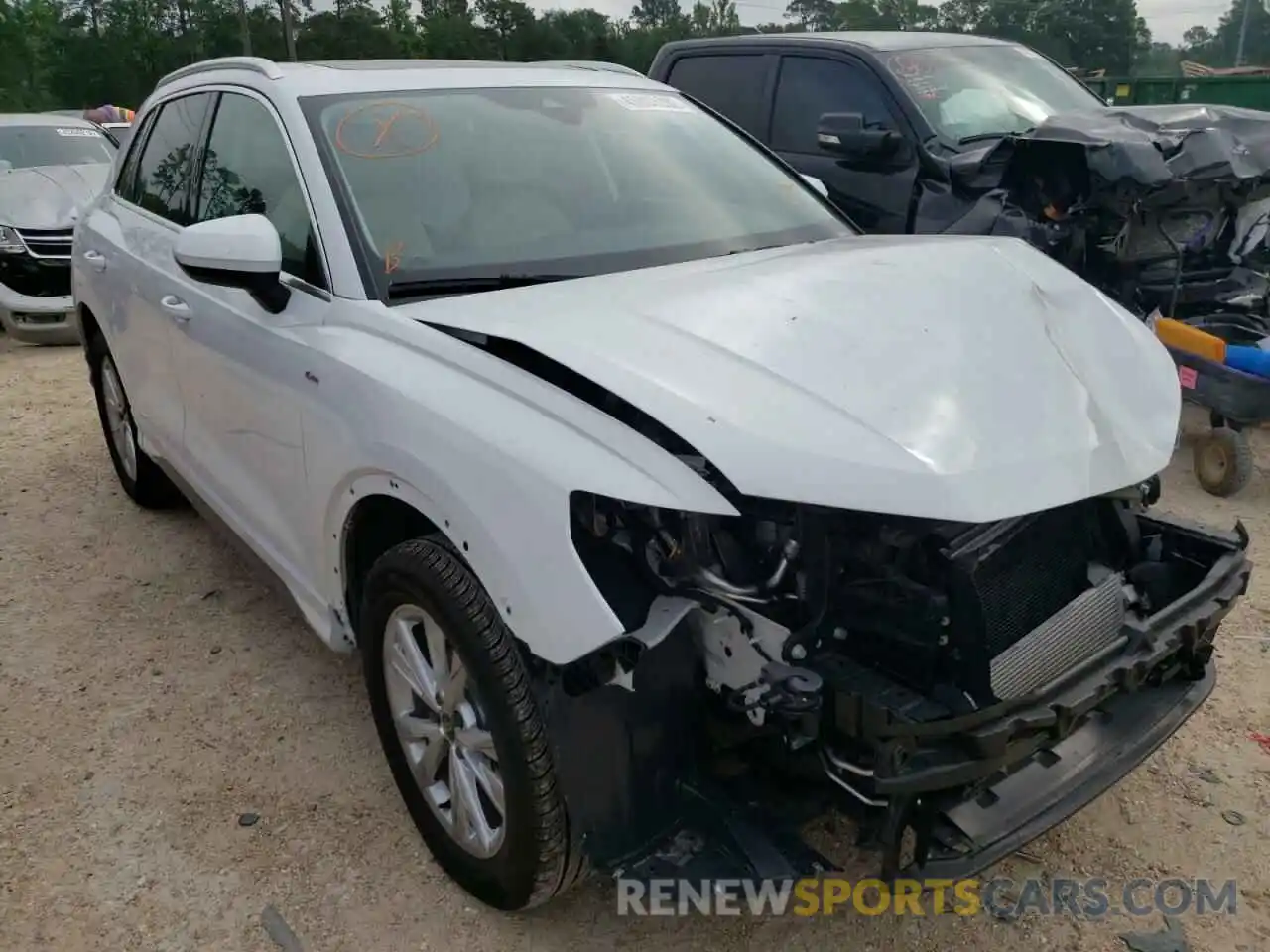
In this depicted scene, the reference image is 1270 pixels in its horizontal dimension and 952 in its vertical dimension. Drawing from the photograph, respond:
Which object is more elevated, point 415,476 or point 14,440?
point 415,476

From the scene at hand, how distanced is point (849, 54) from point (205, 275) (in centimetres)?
475

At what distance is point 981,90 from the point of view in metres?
6.44

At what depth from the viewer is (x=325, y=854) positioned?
109 inches

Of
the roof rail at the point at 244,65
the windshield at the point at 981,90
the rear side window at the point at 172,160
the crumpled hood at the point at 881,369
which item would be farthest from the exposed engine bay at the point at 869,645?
the windshield at the point at 981,90

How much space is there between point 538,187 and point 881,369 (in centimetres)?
130

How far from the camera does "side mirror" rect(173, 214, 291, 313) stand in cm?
265

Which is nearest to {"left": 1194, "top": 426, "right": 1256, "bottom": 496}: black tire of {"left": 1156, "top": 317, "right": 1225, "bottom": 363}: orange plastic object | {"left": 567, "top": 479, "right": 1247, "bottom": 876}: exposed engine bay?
{"left": 1156, "top": 317, "right": 1225, "bottom": 363}: orange plastic object

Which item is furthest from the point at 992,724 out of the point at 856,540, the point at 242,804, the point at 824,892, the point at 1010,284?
the point at 242,804

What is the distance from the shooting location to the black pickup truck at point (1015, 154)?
5.39 metres

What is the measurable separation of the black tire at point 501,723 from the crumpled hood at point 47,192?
726 centimetres

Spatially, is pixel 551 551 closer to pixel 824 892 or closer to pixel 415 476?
pixel 415 476

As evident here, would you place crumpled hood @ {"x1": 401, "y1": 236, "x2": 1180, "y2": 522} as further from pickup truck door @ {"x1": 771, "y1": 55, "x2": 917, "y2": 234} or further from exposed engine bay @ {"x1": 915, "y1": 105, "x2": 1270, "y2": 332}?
pickup truck door @ {"x1": 771, "y1": 55, "x2": 917, "y2": 234}

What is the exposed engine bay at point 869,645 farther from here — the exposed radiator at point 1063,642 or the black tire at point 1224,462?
the black tire at point 1224,462

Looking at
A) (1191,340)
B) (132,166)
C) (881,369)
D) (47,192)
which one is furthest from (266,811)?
(47,192)
